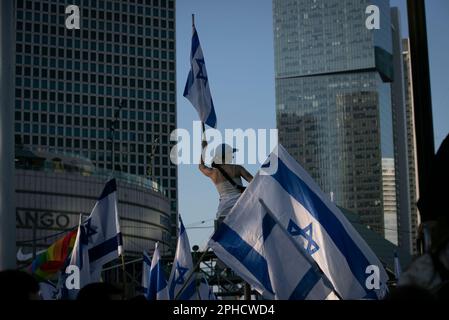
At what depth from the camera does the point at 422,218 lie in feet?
15.7

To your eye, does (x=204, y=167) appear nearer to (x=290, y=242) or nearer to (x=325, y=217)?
(x=325, y=217)

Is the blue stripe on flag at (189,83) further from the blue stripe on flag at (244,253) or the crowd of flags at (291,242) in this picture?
the blue stripe on flag at (244,253)

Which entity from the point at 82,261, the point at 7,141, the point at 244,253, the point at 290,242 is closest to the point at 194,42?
the point at 244,253

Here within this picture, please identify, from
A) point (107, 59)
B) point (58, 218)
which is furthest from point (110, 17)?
point (58, 218)

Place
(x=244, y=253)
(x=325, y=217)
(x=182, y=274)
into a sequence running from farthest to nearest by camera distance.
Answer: (x=182, y=274)
(x=325, y=217)
(x=244, y=253)

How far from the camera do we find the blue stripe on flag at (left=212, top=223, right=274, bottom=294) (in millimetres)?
9078

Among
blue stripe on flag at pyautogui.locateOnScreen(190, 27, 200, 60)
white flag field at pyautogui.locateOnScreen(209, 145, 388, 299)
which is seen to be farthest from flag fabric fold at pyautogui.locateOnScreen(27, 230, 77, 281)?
white flag field at pyautogui.locateOnScreen(209, 145, 388, 299)

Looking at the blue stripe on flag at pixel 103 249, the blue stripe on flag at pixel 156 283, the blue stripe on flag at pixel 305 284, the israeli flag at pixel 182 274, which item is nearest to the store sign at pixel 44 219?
the israeli flag at pixel 182 274

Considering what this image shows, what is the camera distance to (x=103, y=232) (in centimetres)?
1575

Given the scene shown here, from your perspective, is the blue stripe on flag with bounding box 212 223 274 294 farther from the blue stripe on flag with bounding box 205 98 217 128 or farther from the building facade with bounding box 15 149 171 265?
the building facade with bounding box 15 149 171 265

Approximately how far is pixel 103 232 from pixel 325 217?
6.87 m
